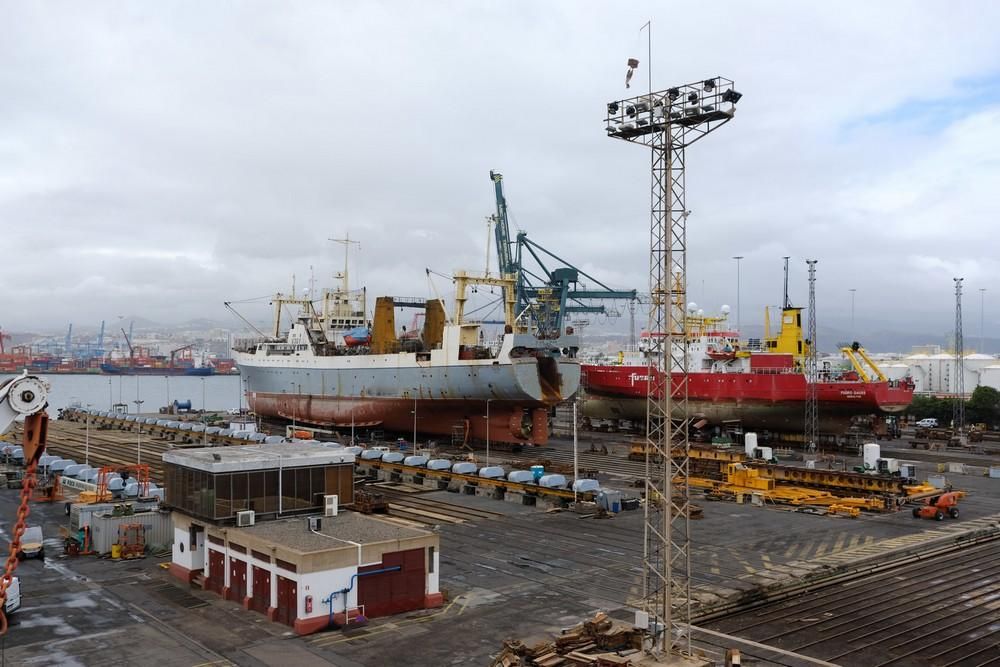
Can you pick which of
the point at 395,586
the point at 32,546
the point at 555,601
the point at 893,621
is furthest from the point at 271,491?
the point at 893,621

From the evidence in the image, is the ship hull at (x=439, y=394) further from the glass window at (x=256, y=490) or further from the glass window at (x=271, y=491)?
the glass window at (x=256, y=490)

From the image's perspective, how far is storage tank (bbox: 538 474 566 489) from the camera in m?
33.9

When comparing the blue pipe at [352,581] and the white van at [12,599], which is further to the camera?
the white van at [12,599]

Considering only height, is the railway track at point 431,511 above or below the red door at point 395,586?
below

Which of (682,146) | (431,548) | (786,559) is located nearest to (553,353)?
(786,559)

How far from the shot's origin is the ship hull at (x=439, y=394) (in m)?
50.0

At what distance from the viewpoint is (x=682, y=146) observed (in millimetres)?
15805

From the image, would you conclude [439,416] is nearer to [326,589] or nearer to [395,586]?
[395,586]

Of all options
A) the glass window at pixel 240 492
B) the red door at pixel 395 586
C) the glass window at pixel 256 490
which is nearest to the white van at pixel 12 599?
the glass window at pixel 240 492

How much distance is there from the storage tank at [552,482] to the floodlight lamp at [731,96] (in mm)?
21461

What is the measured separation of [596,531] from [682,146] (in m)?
16.3

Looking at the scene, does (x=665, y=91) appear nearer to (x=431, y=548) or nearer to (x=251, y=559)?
(x=431, y=548)

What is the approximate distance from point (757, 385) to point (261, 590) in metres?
46.8

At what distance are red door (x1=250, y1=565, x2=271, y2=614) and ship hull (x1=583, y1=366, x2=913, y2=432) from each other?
3617 cm
